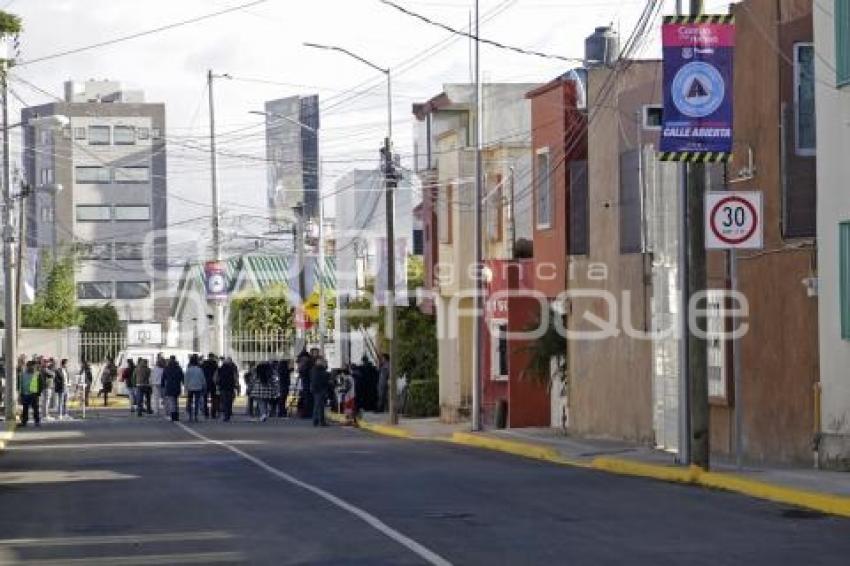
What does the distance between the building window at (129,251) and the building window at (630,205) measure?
8993 cm

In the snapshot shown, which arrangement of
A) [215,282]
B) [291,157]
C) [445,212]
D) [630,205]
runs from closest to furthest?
[630,205] < [445,212] < [215,282] < [291,157]

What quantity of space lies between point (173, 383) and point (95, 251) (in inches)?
3011

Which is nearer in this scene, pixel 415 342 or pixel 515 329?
pixel 515 329

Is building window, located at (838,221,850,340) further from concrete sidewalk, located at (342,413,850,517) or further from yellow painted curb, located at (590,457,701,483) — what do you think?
yellow painted curb, located at (590,457,701,483)

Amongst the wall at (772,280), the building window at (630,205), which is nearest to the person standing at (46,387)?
the building window at (630,205)

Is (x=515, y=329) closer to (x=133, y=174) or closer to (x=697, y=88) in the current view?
(x=697, y=88)

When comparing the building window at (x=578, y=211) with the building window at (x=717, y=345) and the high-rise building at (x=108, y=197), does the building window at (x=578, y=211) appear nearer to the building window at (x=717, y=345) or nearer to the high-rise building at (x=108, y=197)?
the building window at (x=717, y=345)

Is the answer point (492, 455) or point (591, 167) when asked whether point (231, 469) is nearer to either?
point (492, 455)

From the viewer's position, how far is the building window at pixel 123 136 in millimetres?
122562

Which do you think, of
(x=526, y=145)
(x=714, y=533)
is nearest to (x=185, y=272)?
(x=526, y=145)

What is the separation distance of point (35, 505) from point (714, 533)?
8613mm

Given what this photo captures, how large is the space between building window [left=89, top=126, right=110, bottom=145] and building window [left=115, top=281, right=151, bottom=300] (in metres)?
11.0

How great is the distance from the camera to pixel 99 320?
99.4 meters

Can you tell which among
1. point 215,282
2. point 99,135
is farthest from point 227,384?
point 99,135
